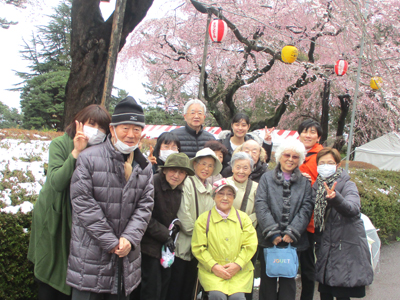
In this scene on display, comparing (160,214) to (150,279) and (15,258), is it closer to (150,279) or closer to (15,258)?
(150,279)

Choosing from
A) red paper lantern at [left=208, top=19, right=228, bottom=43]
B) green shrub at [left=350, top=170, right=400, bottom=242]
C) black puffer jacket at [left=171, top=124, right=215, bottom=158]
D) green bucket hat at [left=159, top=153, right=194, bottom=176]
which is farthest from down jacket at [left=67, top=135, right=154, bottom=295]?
red paper lantern at [left=208, top=19, right=228, bottom=43]

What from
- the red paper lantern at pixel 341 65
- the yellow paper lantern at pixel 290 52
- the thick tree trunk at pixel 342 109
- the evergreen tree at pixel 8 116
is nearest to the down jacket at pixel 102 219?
the yellow paper lantern at pixel 290 52

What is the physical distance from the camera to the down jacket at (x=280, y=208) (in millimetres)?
2729

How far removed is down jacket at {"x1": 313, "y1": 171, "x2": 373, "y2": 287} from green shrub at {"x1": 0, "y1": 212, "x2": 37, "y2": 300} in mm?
2573

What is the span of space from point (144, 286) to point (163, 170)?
101 centimetres

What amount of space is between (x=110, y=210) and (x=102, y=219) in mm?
97

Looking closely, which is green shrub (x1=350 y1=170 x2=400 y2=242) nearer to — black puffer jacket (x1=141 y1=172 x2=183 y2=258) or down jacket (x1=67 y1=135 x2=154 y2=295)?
black puffer jacket (x1=141 y1=172 x2=183 y2=258)

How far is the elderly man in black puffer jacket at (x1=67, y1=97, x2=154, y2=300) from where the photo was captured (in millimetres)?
1983

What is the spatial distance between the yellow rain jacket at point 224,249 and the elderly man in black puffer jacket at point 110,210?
0.62m

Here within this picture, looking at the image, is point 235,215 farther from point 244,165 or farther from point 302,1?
point 302,1

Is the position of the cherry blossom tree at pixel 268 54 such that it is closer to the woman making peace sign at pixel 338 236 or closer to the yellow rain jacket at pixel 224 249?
the woman making peace sign at pixel 338 236

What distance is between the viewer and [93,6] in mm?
5613

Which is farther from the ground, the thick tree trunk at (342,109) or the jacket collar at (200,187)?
the thick tree trunk at (342,109)


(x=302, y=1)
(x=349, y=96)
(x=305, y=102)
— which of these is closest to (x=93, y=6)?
(x=302, y=1)
